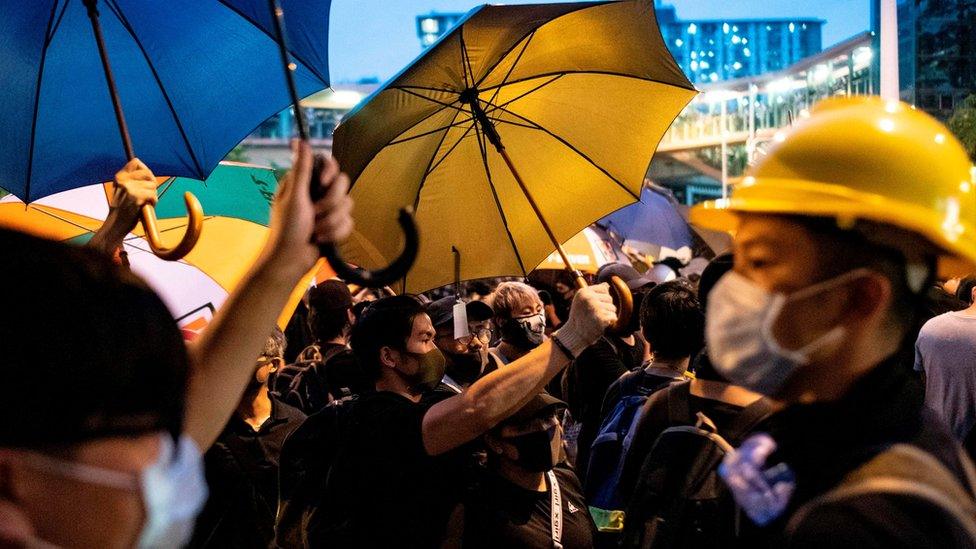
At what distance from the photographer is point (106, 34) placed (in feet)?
14.0

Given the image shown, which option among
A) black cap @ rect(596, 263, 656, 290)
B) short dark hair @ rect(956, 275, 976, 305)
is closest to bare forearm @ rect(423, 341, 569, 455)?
short dark hair @ rect(956, 275, 976, 305)

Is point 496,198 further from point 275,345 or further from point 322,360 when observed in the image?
point 322,360

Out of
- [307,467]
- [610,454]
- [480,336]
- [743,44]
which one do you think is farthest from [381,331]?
[743,44]

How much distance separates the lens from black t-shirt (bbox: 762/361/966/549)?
1.64 meters

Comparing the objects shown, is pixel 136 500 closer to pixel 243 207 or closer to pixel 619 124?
pixel 619 124

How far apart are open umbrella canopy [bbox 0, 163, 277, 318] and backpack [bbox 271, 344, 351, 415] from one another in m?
0.89

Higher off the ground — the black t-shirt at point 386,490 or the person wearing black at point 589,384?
the black t-shirt at point 386,490

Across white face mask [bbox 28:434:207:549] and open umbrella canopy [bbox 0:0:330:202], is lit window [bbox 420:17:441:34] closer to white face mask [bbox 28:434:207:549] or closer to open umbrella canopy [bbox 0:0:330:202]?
open umbrella canopy [bbox 0:0:330:202]

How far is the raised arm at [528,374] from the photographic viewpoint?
3293mm

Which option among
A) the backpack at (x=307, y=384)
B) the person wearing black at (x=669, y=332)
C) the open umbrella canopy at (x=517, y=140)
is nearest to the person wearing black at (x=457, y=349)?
the backpack at (x=307, y=384)

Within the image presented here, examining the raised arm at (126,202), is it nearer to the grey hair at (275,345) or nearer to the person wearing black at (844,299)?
the person wearing black at (844,299)

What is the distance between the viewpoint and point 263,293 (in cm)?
198

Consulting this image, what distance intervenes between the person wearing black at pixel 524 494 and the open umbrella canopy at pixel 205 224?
253cm

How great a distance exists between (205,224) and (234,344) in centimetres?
465
